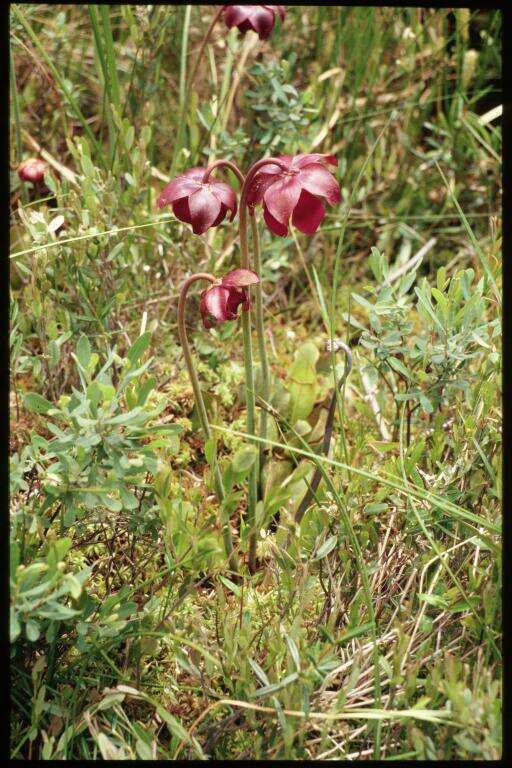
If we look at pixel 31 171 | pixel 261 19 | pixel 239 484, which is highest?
pixel 261 19

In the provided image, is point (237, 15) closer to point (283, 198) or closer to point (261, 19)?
point (261, 19)

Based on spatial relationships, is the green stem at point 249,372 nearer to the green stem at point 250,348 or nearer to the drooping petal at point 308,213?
the green stem at point 250,348

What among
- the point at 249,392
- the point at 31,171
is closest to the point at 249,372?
the point at 249,392

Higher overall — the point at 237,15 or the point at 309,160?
the point at 237,15

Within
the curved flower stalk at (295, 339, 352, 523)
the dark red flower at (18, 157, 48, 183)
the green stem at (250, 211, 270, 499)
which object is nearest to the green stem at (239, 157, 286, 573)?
the green stem at (250, 211, 270, 499)

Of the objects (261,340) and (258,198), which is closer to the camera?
(258,198)

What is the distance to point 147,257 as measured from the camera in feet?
7.34

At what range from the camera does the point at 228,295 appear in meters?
1.41

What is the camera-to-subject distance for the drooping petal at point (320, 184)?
1.36m

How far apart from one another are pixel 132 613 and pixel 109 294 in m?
0.80

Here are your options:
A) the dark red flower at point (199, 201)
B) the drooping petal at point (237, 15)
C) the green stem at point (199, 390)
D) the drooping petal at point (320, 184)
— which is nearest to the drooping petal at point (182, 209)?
the dark red flower at point (199, 201)

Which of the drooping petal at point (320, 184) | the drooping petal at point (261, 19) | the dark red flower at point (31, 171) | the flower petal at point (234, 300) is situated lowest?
the dark red flower at point (31, 171)

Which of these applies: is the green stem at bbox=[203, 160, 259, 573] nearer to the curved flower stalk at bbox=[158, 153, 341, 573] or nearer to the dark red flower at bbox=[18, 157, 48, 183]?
the curved flower stalk at bbox=[158, 153, 341, 573]

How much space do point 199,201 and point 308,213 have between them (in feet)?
0.62
